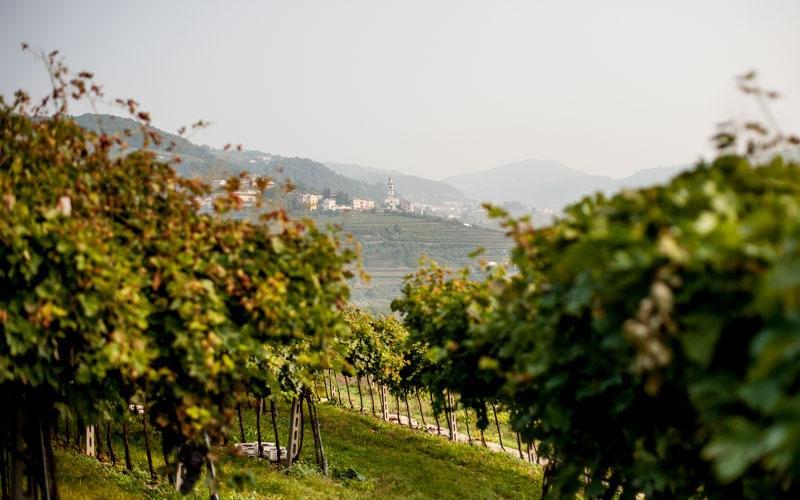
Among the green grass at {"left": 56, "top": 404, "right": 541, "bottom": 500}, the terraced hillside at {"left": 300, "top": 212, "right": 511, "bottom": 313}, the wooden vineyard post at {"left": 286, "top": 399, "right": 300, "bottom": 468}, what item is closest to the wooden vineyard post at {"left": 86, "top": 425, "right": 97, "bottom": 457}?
the green grass at {"left": 56, "top": 404, "right": 541, "bottom": 500}

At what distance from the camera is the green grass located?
9.54 meters

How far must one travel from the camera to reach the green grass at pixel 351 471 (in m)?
9.54

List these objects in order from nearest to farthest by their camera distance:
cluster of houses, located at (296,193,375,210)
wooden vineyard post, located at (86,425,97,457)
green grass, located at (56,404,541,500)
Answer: cluster of houses, located at (296,193,375,210) → green grass, located at (56,404,541,500) → wooden vineyard post, located at (86,425,97,457)

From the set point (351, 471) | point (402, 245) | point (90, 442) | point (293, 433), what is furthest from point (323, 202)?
point (90, 442)

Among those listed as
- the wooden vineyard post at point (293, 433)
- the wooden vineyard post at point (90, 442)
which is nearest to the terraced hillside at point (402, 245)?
the wooden vineyard post at point (293, 433)

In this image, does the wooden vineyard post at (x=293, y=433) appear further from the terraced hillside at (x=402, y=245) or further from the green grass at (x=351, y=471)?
the terraced hillside at (x=402, y=245)

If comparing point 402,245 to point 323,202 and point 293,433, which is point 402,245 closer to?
point 323,202

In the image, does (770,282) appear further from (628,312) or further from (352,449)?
(352,449)

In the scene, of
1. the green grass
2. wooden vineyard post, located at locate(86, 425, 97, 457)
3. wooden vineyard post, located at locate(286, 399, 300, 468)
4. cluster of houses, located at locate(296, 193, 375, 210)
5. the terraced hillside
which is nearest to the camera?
cluster of houses, located at locate(296, 193, 375, 210)

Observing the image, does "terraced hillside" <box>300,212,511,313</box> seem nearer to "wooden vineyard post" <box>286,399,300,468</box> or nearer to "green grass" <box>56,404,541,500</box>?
"green grass" <box>56,404,541,500</box>

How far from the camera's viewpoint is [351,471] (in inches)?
584

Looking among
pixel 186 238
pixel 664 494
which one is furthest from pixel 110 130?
pixel 664 494

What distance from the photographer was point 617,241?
239 cm

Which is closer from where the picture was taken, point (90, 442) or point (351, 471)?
point (90, 442)
